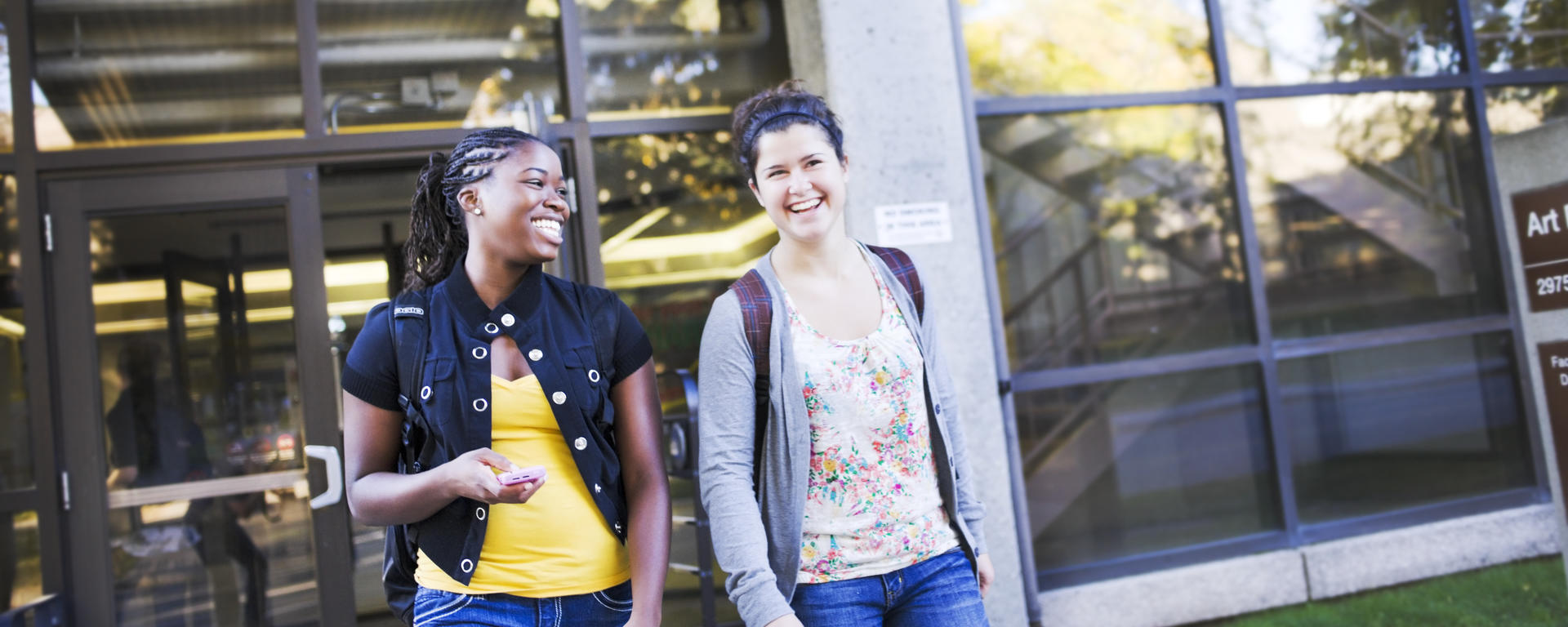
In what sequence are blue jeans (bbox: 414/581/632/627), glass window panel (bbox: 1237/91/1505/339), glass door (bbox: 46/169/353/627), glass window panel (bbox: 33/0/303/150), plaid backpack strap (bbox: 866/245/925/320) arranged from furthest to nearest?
glass window panel (bbox: 1237/91/1505/339) → glass window panel (bbox: 33/0/303/150) → glass door (bbox: 46/169/353/627) → plaid backpack strap (bbox: 866/245/925/320) → blue jeans (bbox: 414/581/632/627)

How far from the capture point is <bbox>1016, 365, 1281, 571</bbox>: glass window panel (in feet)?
15.3

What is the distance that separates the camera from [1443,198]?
17.3ft

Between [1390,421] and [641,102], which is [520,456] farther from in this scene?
[1390,421]

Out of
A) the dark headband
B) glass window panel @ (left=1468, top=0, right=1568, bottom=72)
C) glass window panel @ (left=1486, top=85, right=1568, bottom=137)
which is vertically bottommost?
the dark headband

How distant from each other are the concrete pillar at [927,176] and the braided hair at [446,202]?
2.13 meters

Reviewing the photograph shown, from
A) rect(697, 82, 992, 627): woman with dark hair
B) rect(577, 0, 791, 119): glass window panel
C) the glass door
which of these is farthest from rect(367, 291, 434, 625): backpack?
rect(577, 0, 791, 119): glass window panel

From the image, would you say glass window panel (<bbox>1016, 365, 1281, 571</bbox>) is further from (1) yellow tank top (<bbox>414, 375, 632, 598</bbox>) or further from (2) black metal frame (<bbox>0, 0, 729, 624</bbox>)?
(1) yellow tank top (<bbox>414, 375, 632, 598</bbox>)

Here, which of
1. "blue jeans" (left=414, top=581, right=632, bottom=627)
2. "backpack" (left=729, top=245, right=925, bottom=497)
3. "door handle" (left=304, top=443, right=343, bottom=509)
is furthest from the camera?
"door handle" (left=304, top=443, right=343, bottom=509)

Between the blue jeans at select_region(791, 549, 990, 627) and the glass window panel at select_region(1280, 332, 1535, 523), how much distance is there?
11.3ft

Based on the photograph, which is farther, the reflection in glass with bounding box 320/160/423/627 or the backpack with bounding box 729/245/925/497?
the reflection in glass with bounding box 320/160/423/627

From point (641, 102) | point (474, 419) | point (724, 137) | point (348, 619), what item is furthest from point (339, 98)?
point (474, 419)

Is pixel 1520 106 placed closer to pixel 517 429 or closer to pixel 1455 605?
pixel 1455 605

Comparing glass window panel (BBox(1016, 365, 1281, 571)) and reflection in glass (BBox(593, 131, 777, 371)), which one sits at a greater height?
reflection in glass (BBox(593, 131, 777, 371))

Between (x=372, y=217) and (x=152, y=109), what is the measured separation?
3.48 ft
